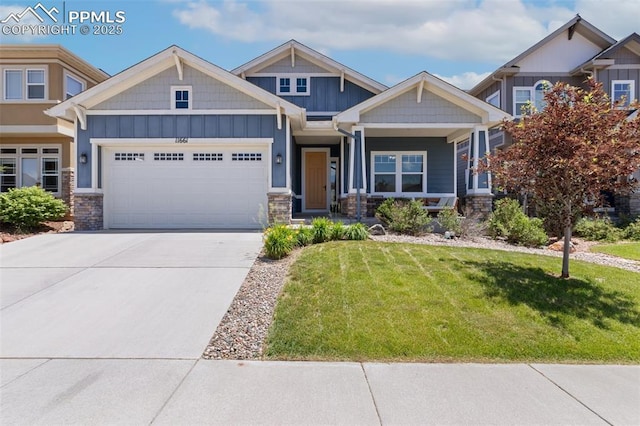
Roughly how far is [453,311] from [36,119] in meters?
17.2

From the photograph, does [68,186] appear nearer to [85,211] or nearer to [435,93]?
[85,211]

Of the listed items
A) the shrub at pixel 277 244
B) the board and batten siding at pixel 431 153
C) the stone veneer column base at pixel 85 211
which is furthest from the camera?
the board and batten siding at pixel 431 153

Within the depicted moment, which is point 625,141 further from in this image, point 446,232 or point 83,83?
point 83,83

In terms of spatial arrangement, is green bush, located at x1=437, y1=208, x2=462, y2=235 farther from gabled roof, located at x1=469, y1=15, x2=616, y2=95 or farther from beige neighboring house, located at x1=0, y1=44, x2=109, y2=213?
beige neighboring house, located at x1=0, y1=44, x2=109, y2=213

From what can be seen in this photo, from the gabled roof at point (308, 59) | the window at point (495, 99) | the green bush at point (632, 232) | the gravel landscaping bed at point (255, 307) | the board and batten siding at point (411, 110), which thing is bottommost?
the gravel landscaping bed at point (255, 307)

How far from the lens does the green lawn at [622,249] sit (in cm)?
1002

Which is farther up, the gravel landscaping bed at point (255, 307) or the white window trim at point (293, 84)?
the white window trim at point (293, 84)

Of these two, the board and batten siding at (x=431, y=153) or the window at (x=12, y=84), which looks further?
the board and batten siding at (x=431, y=153)

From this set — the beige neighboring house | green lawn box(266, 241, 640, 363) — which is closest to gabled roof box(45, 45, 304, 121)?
the beige neighboring house

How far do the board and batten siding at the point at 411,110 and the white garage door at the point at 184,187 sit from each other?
4.19 metres

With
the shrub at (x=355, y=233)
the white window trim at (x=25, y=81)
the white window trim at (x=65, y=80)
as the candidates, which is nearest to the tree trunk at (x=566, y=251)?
the shrub at (x=355, y=233)

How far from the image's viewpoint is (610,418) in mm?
3236

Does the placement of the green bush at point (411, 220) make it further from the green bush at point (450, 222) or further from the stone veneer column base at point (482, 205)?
the stone veneer column base at point (482, 205)

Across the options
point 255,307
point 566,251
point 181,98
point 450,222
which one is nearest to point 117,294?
point 255,307
